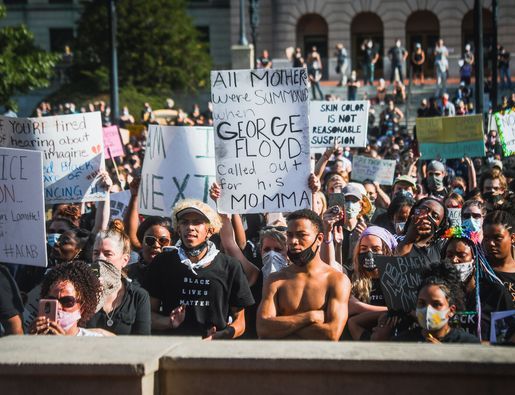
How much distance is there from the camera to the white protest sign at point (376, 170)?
1370 centimetres

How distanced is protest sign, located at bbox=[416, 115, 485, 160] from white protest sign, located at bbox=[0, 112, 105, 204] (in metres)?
6.23

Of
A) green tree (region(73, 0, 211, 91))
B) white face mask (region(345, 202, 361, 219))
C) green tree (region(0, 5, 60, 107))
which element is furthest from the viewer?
green tree (region(73, 0, 211, 91))

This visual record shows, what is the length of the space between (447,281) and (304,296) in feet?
2.43

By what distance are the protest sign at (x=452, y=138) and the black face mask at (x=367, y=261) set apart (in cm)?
752

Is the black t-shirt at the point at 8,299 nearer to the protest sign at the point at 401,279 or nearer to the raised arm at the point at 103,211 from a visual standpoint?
the raised arm at the point at 103,211

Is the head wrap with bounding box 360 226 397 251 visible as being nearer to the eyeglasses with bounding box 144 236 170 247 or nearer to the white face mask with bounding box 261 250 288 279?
the white face mask with bounding box 261 250 288 279

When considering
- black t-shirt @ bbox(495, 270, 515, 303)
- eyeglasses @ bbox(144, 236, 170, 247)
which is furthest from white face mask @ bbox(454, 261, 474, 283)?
eyeglasses @ bbox(144, 236, 170, 247)

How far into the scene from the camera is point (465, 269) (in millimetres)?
6477

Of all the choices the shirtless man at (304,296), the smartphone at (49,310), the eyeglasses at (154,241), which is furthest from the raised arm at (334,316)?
the eyeglasses at (154,241)

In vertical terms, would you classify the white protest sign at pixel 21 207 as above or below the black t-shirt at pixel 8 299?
above

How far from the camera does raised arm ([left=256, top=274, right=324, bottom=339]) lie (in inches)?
232

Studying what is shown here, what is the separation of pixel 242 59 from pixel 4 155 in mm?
29349

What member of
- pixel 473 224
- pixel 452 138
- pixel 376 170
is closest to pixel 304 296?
pixel 473 224

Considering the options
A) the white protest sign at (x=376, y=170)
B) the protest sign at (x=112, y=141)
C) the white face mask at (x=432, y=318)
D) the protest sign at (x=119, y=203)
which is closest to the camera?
the white face mask at (x=432, y=318)
